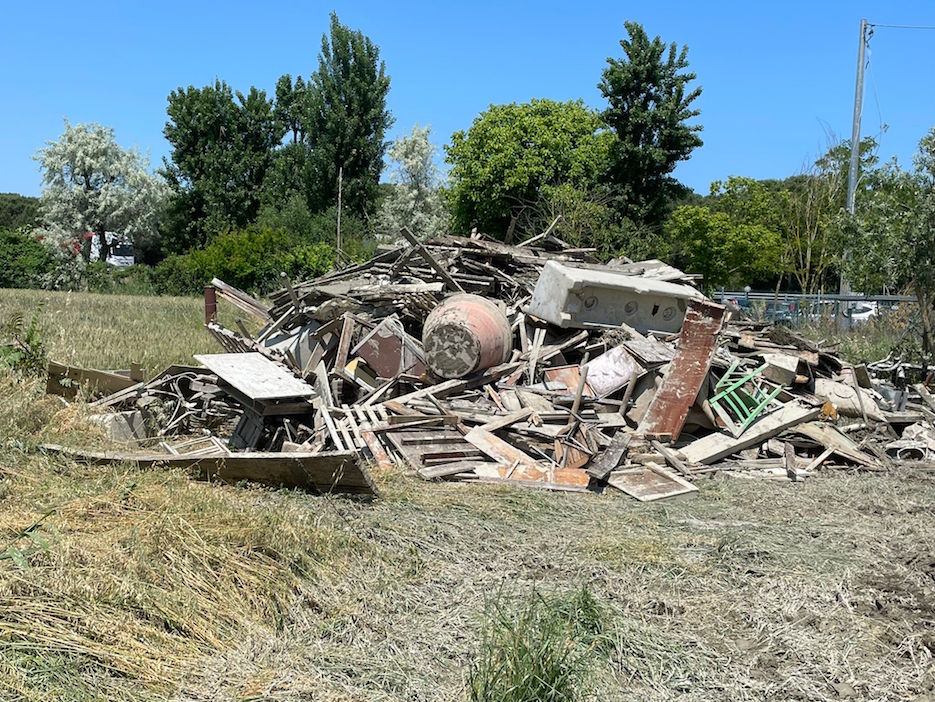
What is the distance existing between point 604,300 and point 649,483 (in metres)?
3.82

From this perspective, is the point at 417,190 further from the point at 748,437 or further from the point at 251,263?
the point at 748,437

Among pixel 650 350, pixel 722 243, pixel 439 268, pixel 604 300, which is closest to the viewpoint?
pixel 650 350

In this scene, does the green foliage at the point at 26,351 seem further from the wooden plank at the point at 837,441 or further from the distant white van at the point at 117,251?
the distant white van at the point at 117,251

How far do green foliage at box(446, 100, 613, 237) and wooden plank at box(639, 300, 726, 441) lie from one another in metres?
29.3

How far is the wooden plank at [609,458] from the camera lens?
7.56m

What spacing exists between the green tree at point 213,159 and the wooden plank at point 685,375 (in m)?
39.4

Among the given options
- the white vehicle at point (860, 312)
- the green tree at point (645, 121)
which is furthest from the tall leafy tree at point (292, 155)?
the white vehicle at point (860, 312)

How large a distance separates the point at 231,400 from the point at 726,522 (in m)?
5.86

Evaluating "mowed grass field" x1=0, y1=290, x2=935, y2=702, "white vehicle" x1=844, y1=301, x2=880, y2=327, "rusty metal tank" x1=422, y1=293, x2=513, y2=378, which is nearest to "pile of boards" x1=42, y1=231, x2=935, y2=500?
"rusty metal tank" x1=422, y1=293, x2=513, y2=378

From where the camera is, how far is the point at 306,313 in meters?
11.9

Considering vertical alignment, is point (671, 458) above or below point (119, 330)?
below

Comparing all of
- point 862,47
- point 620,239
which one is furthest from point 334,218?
point 862,47

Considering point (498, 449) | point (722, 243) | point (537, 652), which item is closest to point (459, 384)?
point (498, 449)

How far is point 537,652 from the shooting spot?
3594 millimetres
